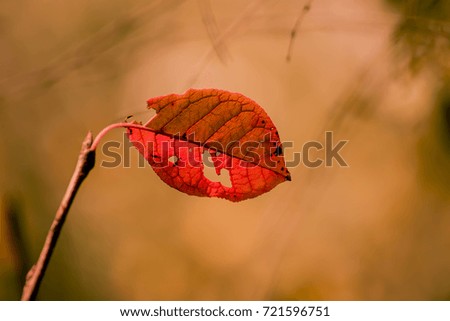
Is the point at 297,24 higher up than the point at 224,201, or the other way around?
the point at 297,24

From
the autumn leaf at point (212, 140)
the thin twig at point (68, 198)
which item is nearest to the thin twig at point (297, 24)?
the autumn leaf at point (212, 140)

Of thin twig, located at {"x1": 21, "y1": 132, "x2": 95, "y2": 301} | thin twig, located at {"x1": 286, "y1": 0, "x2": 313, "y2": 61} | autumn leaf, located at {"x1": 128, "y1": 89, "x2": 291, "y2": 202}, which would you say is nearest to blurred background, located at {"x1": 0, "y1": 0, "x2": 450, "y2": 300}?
thin twig, located at {"x1": 286, "y1": 0, "x2": 313, "y2": 61}

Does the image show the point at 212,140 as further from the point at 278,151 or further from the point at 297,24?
the point at 297,24

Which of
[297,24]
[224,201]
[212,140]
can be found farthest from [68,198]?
[297,24]

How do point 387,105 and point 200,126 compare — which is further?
point 387,105

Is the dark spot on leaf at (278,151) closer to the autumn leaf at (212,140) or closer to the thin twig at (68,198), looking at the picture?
the autumn leaf at (212,140)
